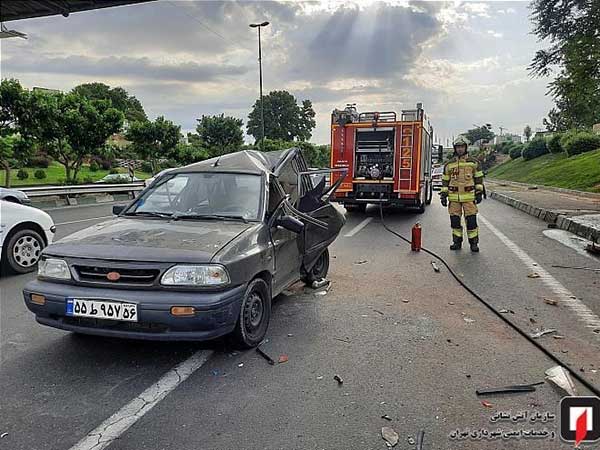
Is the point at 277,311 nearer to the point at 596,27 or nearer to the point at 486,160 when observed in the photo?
the point at 596,27

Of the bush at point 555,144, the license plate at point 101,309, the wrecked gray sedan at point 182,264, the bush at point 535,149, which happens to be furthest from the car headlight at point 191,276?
the bush at point 535,149

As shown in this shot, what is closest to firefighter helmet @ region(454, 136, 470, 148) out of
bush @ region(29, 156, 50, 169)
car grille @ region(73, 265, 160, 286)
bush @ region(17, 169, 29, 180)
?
car grille @ region(73, 265, 160, 286)

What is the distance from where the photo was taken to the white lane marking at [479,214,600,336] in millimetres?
4793

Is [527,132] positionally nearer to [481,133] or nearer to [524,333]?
[481,133]

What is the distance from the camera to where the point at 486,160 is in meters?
53.9

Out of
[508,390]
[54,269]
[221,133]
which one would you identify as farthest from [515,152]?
[54,269]

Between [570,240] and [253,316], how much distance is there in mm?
8264

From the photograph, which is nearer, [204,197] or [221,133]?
[204,197]

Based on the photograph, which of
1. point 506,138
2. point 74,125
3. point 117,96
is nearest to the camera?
point 74,125

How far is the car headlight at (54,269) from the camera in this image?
362cm

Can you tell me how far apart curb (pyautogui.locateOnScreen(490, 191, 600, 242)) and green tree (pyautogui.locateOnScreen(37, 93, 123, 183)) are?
698 inches

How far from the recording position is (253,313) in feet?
13.3

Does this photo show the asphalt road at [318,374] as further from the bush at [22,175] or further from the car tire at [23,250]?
the bush at [22,175]

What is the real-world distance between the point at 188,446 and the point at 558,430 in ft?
7.07
